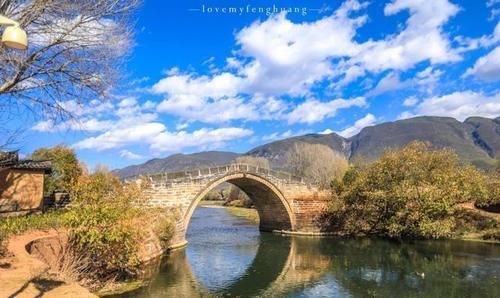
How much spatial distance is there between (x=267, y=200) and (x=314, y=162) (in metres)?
31.0

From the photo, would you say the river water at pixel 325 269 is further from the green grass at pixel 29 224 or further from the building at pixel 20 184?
the building at pixel 20 184

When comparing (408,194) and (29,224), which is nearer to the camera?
(29,224)

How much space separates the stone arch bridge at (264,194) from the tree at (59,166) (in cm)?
747

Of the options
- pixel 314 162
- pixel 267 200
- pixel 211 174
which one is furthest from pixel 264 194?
pixel 314 162

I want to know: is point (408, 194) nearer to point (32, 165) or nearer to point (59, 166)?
point (32, 165)

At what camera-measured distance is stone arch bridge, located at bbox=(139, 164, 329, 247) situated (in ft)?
101

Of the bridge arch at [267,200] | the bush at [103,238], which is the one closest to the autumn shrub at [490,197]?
the bridge arch at [267,200]

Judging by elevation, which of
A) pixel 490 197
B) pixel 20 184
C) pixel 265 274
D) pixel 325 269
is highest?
pixel 20 184

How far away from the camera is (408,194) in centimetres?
3180

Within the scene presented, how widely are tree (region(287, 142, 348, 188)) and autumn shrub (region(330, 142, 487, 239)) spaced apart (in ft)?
93.0

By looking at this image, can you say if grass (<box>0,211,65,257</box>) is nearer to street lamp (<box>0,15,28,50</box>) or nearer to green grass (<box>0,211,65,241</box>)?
green grass (<box>0,211,65,241</box>)

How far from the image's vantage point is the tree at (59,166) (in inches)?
1232

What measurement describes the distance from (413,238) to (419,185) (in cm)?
412

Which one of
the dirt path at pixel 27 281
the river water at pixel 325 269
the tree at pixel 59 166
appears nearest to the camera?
the dirt path at pixel 27 281
